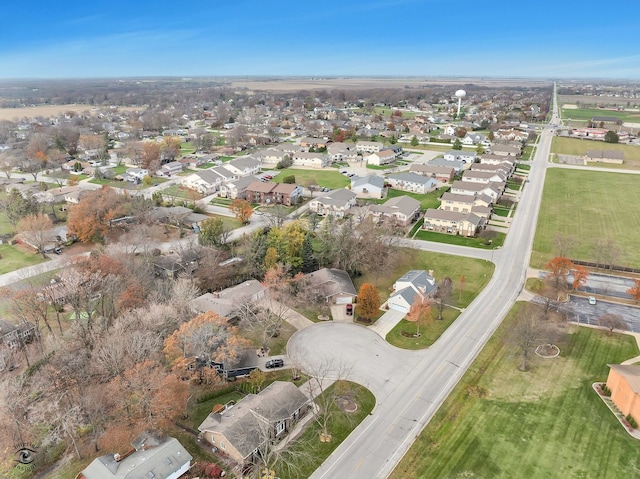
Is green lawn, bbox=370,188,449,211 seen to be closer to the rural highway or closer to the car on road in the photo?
the rural highway

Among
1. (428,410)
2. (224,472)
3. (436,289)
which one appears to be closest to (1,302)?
(224,472)

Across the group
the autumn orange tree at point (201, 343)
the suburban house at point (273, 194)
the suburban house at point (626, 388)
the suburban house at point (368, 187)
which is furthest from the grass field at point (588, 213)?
the suburban house at point (273, 194)

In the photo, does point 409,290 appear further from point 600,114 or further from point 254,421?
point 600,114

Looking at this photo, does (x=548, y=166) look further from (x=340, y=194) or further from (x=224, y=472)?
(x=224, y=472)

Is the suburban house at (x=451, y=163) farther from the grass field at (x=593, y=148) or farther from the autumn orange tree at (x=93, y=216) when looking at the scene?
the autumn orange tree at (x=93, y=216)

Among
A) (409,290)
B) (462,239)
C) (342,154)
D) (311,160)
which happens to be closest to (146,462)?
(409,290)
